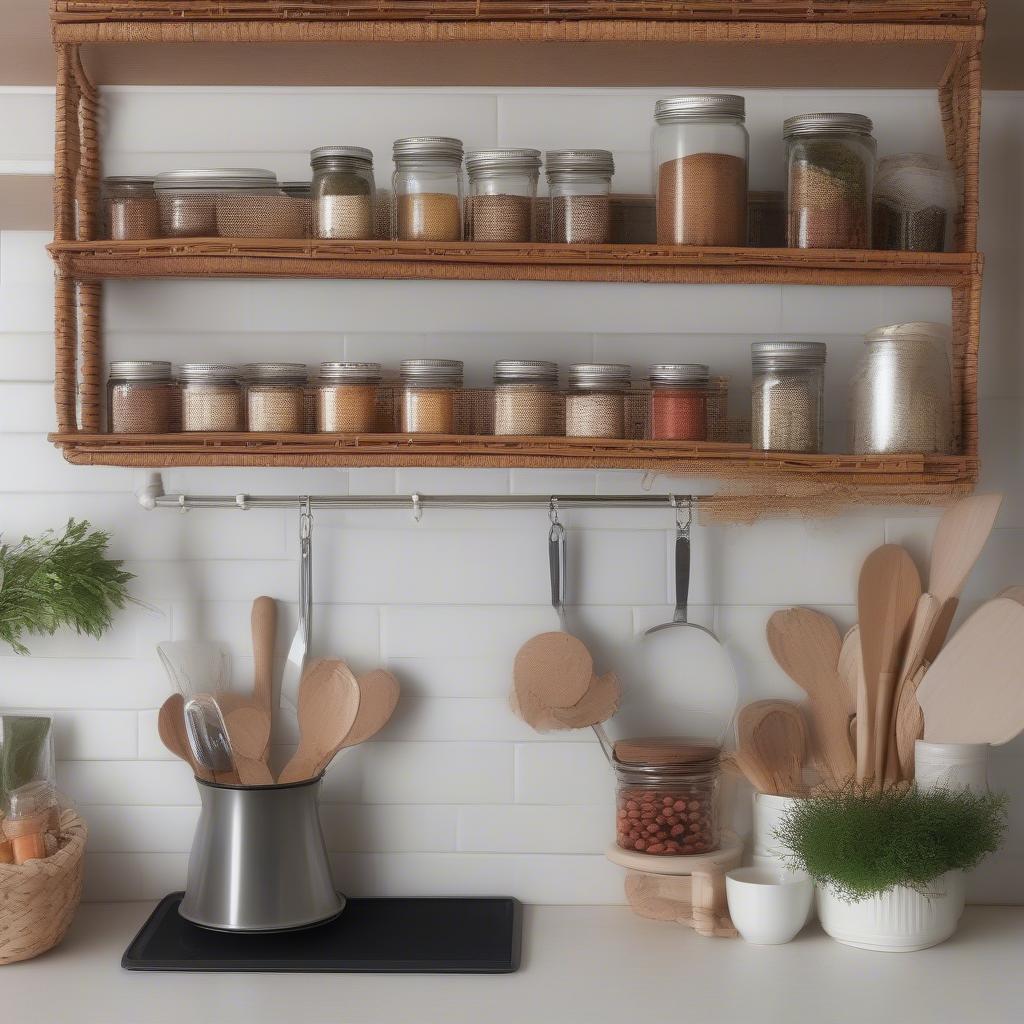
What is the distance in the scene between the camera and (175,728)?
1.41m

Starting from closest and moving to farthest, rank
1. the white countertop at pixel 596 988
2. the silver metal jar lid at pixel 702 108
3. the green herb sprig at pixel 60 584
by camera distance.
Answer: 1. the white countertop at pixel 596 988
2. the silver metal jar lid at pixel 702 108
3. the green herb sprig at pixel 60 584

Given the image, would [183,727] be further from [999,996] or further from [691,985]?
[999,996]

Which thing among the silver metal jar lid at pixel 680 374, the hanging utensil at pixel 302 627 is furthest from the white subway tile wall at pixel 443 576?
the silver metal jar lid at pixel 680 374

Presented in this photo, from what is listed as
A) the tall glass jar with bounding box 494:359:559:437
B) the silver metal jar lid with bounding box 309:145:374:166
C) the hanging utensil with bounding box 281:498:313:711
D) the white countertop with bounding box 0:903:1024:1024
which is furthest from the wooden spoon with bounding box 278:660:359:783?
the silver metal jar lid with bounding box 309:145:374:166

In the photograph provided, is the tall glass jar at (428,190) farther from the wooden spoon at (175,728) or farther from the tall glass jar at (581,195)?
the wooden spoon at (175,728)

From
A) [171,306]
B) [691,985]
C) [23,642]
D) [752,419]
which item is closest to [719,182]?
[752,419]

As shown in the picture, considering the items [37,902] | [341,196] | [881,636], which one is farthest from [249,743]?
[881,636]

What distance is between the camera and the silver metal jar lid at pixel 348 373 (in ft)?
4.25

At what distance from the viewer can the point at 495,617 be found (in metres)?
1.46

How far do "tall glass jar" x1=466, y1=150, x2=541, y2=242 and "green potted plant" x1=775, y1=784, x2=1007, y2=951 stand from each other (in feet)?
2.31

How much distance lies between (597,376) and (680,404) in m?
0.10

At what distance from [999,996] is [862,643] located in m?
0.39

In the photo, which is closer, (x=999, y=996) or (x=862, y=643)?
(x=999, y=996)

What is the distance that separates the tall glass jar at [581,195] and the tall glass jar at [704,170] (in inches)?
2.7
